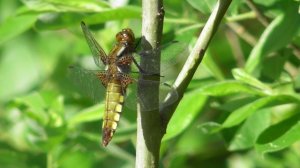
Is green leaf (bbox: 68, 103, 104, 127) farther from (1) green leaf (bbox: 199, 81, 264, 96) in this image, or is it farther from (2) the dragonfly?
(1) green leaf (bbox: 199, 81, 264, 96)

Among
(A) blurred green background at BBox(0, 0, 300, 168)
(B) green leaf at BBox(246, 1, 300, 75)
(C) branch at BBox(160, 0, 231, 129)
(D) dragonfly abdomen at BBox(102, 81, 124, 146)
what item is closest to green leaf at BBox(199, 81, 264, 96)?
(A) blurred green background at BBox(0, 0, 300, 168)

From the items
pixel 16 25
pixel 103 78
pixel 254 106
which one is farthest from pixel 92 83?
pixel 16 25

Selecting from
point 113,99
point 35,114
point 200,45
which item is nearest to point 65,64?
point 35,114

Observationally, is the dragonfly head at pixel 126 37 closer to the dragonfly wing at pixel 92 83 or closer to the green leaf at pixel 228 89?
the dragonfly wing at pixel 92 83

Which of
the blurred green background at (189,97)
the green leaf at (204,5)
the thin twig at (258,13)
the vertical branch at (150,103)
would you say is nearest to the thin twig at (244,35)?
the blurred green background at (189,97)

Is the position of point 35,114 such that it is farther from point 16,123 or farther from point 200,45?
point 200,45

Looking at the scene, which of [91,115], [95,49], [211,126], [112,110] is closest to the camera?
[112,110]

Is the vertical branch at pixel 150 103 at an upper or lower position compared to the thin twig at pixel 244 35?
upper

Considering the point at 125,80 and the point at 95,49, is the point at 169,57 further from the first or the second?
the point at 95,49
